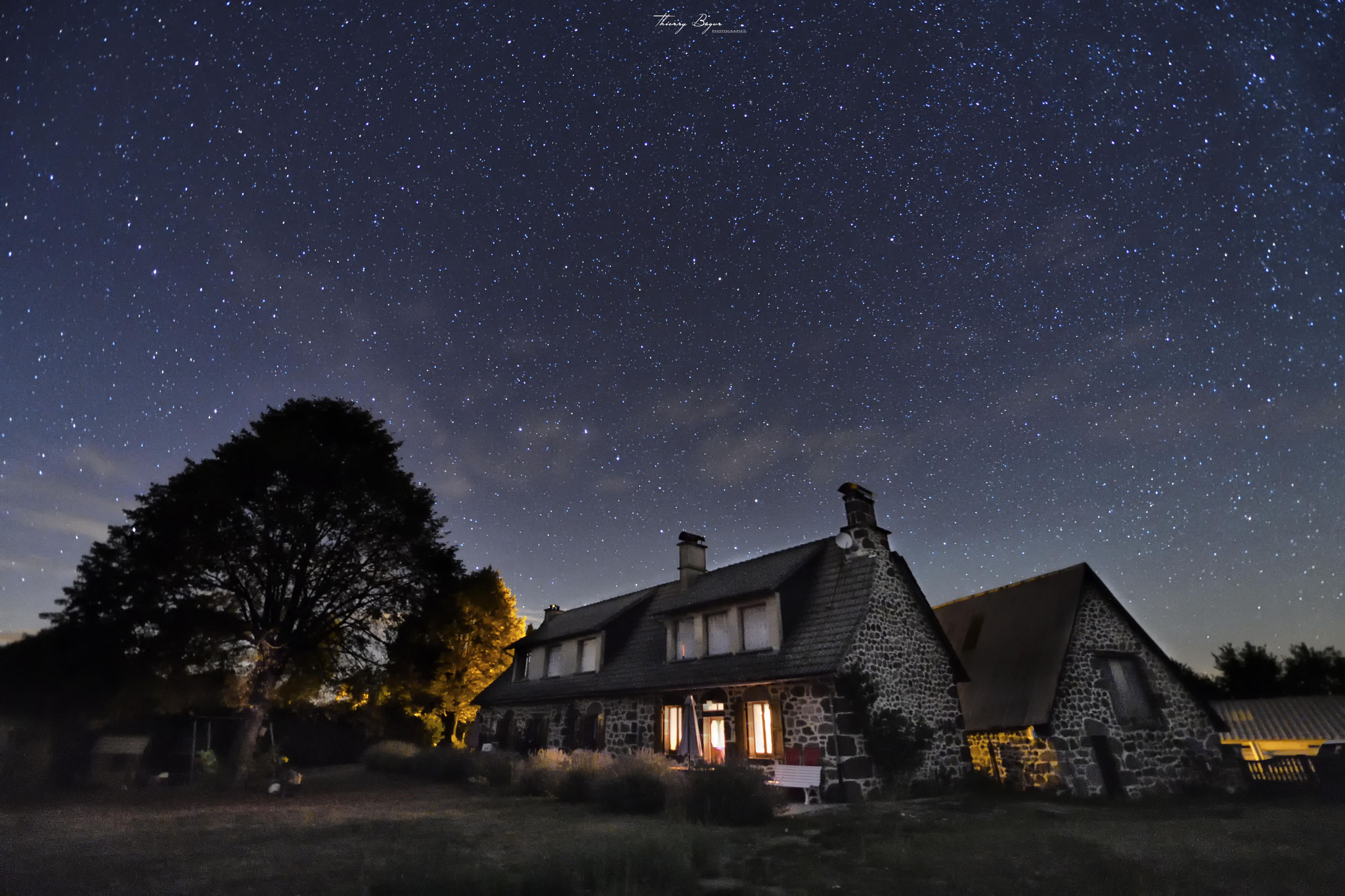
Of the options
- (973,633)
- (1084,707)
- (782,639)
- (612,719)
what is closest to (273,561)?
(612,719)

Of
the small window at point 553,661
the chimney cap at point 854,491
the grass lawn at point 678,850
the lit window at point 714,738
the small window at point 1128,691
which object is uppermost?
the chimney cap at point 854,491

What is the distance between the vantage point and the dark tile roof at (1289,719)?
2725 centimetres

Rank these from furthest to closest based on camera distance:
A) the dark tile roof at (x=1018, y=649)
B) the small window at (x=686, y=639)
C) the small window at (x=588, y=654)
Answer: the small window at (x=588, y=654)
the small window at (x=686, y=639)
the dark tile roof at (x=1018, y=649)

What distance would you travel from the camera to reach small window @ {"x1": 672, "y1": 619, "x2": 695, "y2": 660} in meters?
23.0

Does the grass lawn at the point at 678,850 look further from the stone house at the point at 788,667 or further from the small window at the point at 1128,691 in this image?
the small window at the point at 1128,691

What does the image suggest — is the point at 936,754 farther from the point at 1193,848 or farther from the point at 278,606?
the point at 278,606

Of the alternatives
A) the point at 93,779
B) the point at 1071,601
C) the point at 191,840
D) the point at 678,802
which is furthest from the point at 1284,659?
the point at 93,779

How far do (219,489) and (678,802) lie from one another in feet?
58.6

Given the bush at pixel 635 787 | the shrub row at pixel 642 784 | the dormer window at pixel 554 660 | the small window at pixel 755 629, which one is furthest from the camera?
the dormer window at pixel 554 660

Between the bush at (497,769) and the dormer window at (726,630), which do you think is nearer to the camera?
the dormer window at (726,630)

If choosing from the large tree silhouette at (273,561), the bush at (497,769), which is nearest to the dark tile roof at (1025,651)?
the bush at (497,769)

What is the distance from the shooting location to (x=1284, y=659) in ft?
158

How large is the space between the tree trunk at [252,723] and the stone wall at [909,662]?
19.3 m

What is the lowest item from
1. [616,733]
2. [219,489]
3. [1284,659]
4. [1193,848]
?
[1193,848]
